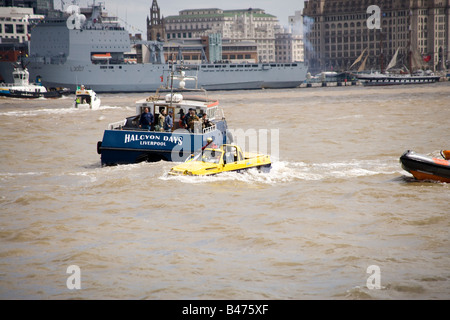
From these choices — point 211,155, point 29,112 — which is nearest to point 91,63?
point 29,112

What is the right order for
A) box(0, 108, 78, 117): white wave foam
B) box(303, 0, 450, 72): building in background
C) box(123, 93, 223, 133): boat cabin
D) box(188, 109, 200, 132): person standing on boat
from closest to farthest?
box(188, 109, 200, 132): person standing on boat, box(123, 93, 223, 133): boat cabin, box(0, 108, 78, 117): white wave foam, box(303, 0, 450, 72): building in background

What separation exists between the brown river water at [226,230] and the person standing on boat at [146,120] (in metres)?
1.94

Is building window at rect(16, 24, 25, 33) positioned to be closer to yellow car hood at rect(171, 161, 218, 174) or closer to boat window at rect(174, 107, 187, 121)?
boat window at rect(174, 107, 187, 121)

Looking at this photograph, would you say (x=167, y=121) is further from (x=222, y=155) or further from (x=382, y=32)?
(x=382, y=32)

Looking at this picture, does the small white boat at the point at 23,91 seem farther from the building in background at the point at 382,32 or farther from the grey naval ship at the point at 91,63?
the building in background at the point at 382,32

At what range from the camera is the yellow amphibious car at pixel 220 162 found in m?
18.4

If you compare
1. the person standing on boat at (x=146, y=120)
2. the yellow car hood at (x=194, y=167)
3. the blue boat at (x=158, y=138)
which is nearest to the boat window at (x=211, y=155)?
the yellow car hood at (x=194, y=167)

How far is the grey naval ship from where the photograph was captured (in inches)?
3718

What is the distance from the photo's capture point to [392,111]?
48.3 metres

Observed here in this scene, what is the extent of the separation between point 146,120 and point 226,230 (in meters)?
9.27

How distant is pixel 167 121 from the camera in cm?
2212

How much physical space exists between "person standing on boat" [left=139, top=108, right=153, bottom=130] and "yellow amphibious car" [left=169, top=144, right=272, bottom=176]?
134 inches

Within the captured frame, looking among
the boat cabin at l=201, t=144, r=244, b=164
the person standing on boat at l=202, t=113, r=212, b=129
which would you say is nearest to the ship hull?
the person standing on boat at l=202, t=113, r=212, b=129
